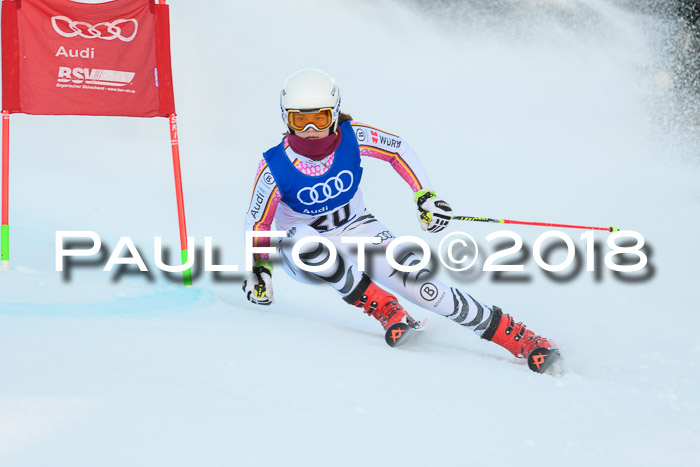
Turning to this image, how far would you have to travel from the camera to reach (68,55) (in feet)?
14.7

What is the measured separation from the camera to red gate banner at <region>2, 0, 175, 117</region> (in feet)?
14.6

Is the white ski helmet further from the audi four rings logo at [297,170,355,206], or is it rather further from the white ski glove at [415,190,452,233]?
the white ski glove at [415,190,452,233]

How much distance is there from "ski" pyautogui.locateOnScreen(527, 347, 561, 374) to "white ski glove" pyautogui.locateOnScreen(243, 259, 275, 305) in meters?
1.26

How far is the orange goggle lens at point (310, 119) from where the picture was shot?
3350 mm

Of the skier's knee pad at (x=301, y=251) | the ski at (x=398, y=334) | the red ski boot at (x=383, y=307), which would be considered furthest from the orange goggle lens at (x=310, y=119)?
the ski at (x=398, y=334)

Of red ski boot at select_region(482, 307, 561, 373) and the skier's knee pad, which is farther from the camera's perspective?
the skier's knee pad

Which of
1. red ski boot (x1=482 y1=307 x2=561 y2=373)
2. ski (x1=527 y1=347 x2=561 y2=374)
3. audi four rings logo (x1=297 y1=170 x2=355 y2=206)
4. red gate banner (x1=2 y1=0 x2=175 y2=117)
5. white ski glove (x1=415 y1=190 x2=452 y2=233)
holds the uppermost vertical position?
red gate banner (x1=2 y1=0 x2=175 y2=117)

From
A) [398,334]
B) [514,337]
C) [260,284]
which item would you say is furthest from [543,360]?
[260,284]

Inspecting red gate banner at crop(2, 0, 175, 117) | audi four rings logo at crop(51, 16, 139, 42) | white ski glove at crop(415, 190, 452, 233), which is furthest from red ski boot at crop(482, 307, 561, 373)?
audi four rings logo at crop(51, 16, 139, 42)

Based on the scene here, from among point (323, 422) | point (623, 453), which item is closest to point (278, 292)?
point (323, 422)

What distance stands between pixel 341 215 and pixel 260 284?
55 cm

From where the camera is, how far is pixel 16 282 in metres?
3.96

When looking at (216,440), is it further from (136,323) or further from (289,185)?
(289,185)

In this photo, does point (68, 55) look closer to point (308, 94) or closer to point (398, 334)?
point (308, 94)
